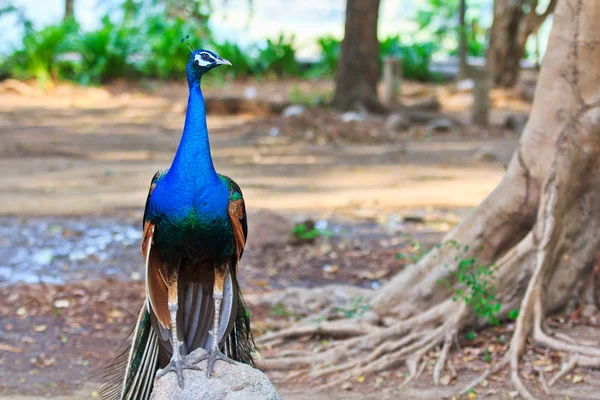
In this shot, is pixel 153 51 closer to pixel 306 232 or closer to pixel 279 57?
pixel 279 57

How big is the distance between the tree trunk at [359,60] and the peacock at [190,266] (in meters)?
11.6

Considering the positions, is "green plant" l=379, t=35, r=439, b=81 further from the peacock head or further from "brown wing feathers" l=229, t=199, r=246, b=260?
"brown wing feathers" l=229, t=199, r=246, b=260

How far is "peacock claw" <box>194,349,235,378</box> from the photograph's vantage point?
3.94m

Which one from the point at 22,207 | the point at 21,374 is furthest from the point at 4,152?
the point at 21,374

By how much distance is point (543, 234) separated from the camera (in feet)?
18.0

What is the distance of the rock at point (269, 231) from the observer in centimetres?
823

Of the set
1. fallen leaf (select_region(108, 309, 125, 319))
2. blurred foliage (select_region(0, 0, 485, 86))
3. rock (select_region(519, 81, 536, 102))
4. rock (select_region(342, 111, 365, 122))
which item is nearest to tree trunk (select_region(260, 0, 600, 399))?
fallen leaf (select_region(108, 309, 125, 319))

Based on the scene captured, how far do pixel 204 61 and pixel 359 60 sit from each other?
12.0 metres

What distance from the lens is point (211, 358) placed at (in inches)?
157

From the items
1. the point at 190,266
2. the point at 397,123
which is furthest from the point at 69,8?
the point at 190,266

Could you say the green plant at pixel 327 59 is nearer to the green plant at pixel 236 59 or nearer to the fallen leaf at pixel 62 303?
the green plant at pixel 236 59

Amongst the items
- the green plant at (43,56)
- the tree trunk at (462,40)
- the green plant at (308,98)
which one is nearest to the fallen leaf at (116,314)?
the green plant at (308,98)

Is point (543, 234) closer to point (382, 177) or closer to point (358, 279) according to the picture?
point (358, 279)

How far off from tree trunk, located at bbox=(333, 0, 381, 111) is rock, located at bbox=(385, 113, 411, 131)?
909mm
